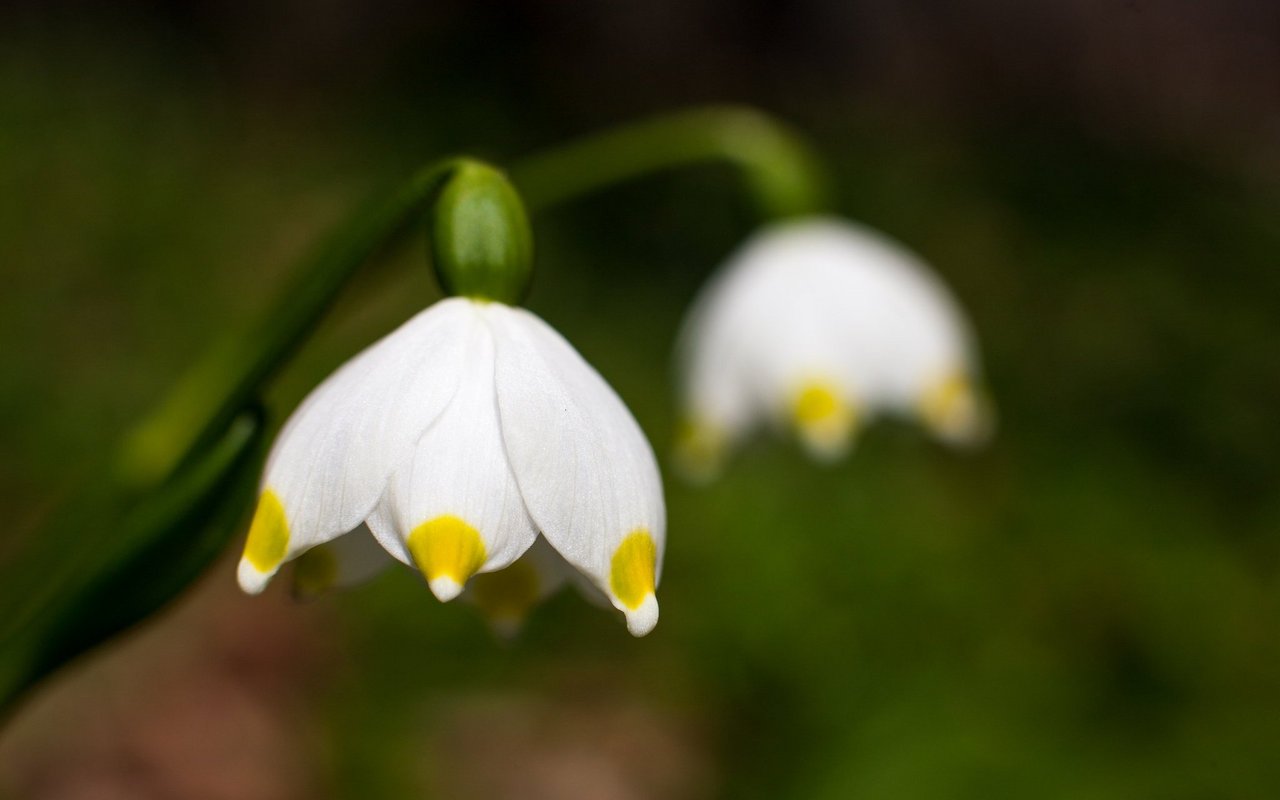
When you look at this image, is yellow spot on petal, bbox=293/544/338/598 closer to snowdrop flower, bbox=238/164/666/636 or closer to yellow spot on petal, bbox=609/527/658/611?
snowdrop flower, bbox=238/164/666/636

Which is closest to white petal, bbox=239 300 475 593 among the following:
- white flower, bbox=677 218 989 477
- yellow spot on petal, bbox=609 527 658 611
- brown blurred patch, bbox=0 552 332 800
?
yellow spot on petal, bbox=609 527 658 611

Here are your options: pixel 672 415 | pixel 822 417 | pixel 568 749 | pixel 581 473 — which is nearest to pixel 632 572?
pixel 581 473

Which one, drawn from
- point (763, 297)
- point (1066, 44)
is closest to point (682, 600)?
point (763, 297)

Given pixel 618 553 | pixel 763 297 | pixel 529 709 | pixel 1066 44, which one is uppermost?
pixel 1066 44

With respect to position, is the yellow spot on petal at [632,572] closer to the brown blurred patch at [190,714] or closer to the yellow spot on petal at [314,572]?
the yellow spot on petal at [314,572]

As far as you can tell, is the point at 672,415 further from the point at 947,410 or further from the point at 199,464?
the point at 199,464

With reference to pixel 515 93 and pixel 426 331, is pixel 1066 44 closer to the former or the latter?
pixel 515 93
